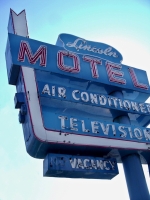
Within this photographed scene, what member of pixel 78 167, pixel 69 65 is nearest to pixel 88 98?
pixel 69 65

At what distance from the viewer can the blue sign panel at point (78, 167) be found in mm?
7969

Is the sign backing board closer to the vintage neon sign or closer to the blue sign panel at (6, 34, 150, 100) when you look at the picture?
the blue sign panel at (6, 34, 150, 100)

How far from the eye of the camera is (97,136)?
29.9 feet

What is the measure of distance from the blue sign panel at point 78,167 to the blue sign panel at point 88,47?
19.3 feet

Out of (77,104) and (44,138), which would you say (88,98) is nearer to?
(77,104)

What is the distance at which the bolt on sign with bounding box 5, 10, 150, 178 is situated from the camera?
28.5 ft

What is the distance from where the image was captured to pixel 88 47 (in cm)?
1266

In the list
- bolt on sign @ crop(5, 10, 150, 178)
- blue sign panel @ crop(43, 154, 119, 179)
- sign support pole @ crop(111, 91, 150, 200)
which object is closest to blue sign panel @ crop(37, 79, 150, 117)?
bolt on sign @ crop(5, 10, 150, 178)

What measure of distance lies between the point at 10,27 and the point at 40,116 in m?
5.84

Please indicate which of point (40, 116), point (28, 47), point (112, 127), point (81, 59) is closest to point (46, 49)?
point (28, 47)

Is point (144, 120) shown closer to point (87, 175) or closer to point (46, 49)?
point (87, 175)

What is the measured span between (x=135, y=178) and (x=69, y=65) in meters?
5.77

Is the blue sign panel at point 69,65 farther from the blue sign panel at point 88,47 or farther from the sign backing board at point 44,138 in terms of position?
the blue sign panel at point 88,47

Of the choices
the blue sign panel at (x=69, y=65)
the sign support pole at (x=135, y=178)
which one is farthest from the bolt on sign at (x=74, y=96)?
the sign support pole at (x=135, y=178)
